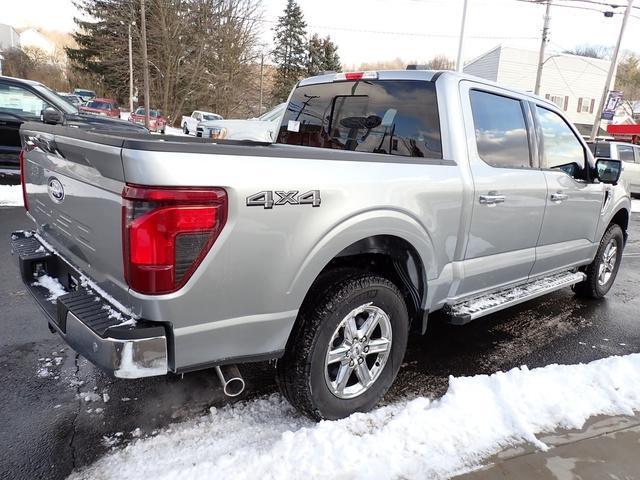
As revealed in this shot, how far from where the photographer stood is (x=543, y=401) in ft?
9.84

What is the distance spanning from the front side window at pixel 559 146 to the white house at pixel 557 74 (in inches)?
1557

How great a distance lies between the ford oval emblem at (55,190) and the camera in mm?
2546

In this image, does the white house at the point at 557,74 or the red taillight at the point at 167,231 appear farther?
the white house at the point at 557,74

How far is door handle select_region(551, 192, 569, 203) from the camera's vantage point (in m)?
3.93

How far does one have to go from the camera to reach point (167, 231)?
6.18 feet

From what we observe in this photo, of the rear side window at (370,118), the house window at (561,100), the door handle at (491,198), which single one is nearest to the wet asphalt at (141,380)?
the door handle at (491,198)

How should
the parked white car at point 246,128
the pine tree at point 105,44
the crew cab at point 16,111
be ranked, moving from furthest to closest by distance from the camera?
the pine tree at point 105,44 → the parked white car at point 246,128 → the crew cab at point 16,111

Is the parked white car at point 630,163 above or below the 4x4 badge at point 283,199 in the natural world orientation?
below

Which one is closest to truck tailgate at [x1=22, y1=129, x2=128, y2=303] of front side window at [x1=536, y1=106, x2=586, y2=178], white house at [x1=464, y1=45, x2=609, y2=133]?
front side window at [x1=536, y1=106, x2=586, y2=178]

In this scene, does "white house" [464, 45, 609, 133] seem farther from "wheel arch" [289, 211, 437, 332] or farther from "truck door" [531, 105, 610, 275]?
"wheel arch" [289, 211, 437, 332]

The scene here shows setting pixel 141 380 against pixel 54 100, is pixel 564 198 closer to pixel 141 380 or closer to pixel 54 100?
pixel 141 380

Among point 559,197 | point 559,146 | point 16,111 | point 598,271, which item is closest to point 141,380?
point 559,197

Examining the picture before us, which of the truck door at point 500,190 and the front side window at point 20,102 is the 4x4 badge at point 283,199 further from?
the front side window at point 20,102

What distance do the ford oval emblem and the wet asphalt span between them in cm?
117
